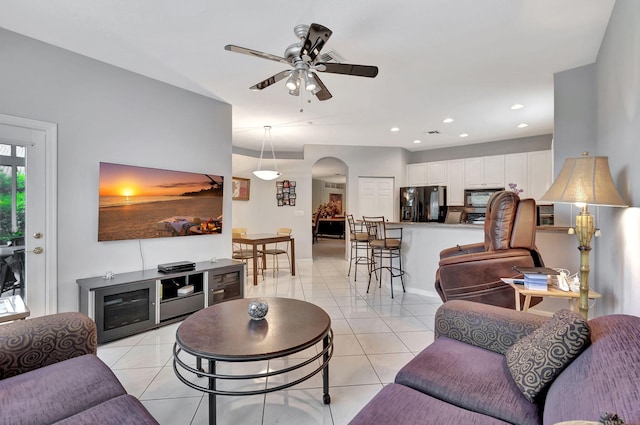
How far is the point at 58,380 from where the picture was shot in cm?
127

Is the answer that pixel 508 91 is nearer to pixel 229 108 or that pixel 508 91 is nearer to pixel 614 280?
pixel 614 280

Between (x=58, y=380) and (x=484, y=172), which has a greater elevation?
(x=484, y=172)

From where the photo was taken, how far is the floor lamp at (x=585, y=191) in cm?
175

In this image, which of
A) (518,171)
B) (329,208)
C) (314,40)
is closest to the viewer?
(314,40)

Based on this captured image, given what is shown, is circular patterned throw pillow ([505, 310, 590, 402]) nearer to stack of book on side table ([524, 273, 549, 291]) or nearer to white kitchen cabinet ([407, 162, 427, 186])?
stack of book on side table ([524, 273, 549, 291])

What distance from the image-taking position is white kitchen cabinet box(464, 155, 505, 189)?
19.0ft

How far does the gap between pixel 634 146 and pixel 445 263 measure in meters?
1.35

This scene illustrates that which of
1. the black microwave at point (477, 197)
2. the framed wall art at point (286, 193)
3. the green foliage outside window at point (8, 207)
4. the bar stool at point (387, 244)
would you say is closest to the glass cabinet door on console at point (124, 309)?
the green foliage outside window at point (8, 207)

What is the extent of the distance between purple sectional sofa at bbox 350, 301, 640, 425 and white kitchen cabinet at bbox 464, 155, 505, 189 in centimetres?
505

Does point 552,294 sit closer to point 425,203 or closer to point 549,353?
point 549,353

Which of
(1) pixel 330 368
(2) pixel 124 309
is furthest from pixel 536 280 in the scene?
(2) pixel 124 309

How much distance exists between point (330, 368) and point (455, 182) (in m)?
5.35

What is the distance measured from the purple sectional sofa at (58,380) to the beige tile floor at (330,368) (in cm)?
57

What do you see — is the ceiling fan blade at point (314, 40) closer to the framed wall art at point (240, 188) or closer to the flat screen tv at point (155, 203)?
the flat screen tv at point (155, 203)
